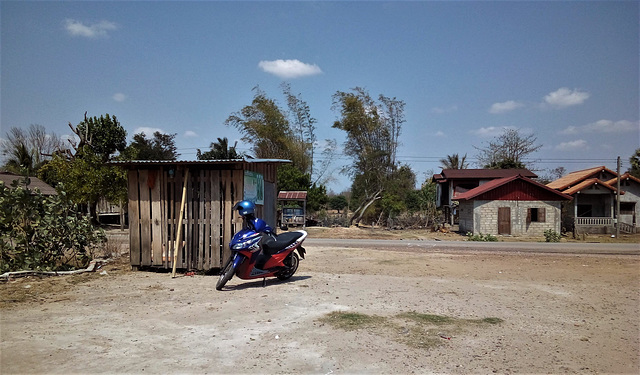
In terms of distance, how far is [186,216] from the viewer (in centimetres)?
1008

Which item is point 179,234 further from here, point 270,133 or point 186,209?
point 270,133

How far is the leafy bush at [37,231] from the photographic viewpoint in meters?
9.59

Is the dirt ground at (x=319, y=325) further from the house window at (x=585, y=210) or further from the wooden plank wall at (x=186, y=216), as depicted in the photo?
the house window at (x=585, y=210)

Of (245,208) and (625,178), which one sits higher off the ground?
(625,178)

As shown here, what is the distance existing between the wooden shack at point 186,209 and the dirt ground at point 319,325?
1.63 feet

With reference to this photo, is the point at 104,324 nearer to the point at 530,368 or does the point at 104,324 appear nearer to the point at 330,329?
the point at 330,329

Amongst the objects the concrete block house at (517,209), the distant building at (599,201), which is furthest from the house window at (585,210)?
the concrete block house at (517,209)

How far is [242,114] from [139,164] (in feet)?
129

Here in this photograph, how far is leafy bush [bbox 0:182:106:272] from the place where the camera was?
9594mm

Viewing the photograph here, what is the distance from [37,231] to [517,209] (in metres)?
30.1

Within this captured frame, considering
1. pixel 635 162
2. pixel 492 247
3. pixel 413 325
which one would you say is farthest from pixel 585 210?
pixel 413 325

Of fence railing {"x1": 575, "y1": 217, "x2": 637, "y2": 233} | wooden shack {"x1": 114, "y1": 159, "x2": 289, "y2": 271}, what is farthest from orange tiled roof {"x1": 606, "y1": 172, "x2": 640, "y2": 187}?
wooden shack {"x1": 114, "y1": 159, "x2": 289, "y2": 271}

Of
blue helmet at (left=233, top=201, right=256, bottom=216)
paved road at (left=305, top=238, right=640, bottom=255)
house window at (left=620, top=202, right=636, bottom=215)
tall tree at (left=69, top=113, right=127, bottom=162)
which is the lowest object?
paved road at (left=305, top=238, right=640, bottom=255)

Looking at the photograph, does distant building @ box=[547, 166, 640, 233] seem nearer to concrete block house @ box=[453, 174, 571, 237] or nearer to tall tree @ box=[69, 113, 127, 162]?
concrete block house @ box=[453, 174, 571, 237]
